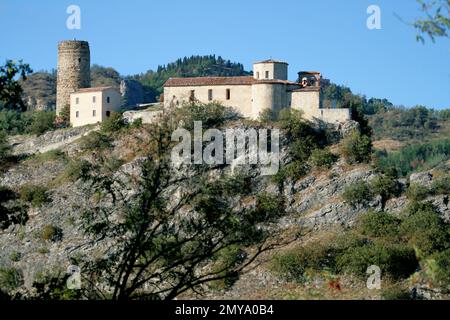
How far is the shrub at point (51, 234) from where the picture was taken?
166 feet

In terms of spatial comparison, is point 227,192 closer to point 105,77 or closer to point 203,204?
point 203,204

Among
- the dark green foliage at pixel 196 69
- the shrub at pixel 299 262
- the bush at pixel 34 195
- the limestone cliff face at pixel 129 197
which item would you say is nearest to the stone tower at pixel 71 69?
the bush at pixel 34 195

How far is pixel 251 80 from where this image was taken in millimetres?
52219

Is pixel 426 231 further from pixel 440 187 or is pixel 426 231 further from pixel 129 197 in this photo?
pixel 129 197

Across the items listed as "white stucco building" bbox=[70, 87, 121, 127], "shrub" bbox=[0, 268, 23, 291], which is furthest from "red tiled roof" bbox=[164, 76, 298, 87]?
"shrub" bbox=[0, 268, 23, 291]

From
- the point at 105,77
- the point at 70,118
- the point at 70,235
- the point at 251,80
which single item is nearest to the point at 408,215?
the point at 251,80

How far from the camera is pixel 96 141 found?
53.6 metres

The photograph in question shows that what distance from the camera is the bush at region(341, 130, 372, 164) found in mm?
49750

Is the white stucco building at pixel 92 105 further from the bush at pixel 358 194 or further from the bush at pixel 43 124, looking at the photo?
the bush at pixel 358 194

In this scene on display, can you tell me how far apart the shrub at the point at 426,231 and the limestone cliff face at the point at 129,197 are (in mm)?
1216

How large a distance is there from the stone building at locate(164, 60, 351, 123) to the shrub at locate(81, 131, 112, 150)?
9.94 ft

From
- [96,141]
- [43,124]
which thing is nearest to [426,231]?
[96,141]
